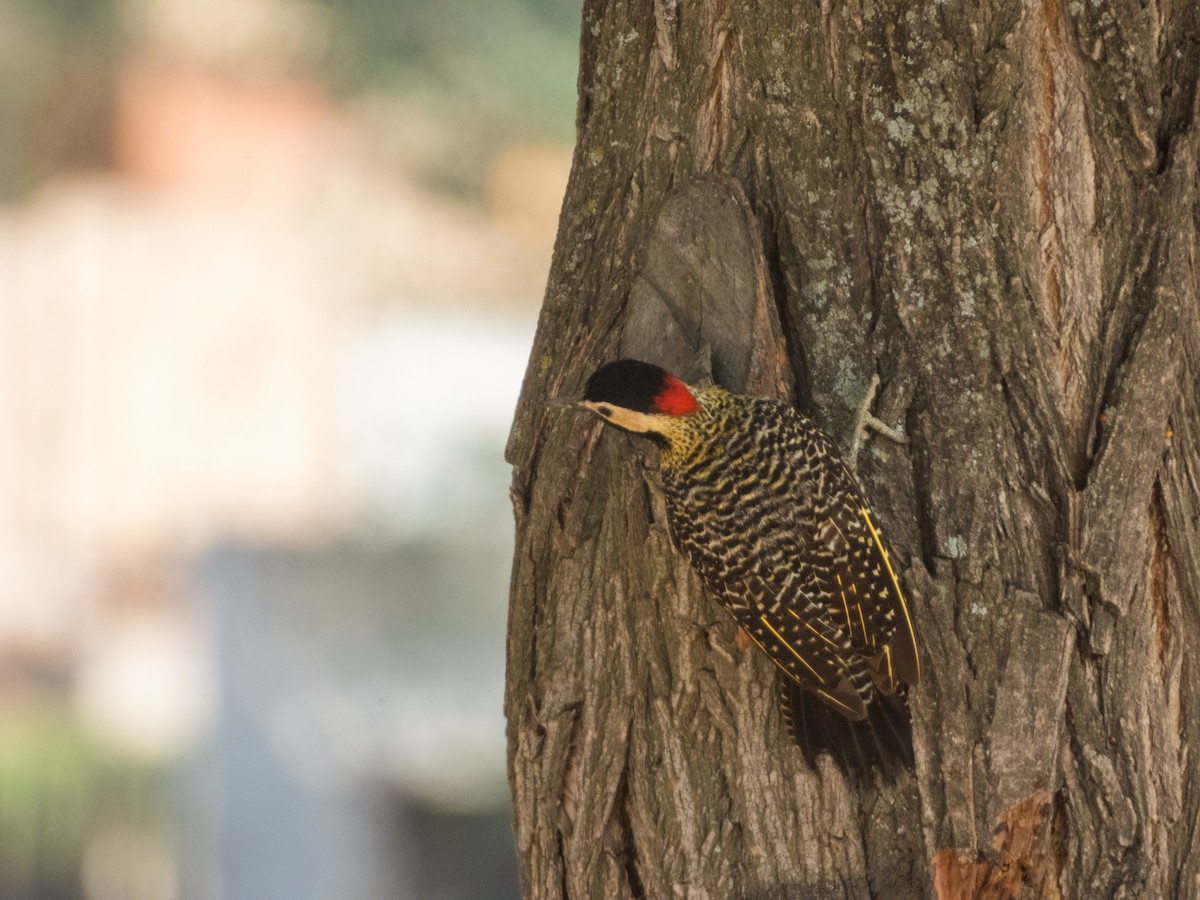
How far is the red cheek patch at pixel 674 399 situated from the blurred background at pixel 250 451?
2864 mm

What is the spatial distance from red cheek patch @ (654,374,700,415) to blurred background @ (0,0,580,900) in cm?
286

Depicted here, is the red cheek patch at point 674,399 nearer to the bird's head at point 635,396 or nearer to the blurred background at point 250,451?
the bird's head at point 635,396

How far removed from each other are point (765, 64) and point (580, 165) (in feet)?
1.63

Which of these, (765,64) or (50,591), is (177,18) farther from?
(765,64)

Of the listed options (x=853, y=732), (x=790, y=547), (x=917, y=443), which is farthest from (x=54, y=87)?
(x=853, y=732)

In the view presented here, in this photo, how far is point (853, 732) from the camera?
2.41 m

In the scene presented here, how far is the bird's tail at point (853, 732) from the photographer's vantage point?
2.45 metres

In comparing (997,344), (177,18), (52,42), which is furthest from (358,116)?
(997,344)

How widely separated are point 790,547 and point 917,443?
0.36 m

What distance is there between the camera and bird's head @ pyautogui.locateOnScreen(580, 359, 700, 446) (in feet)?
8.27

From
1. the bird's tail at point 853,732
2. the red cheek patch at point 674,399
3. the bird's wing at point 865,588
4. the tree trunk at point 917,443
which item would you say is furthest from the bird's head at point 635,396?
the bird's tail at point 853,732

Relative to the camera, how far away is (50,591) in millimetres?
5215

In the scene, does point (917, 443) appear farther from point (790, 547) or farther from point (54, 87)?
point (54, 87)

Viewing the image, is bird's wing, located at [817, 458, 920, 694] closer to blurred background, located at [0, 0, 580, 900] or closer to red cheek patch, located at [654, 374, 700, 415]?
red cheek patch, located at [654, 374, 700, 415]
